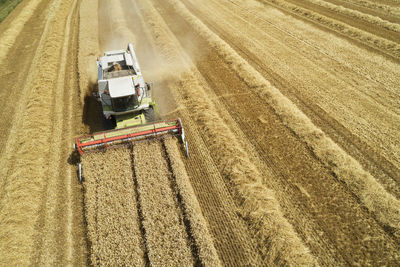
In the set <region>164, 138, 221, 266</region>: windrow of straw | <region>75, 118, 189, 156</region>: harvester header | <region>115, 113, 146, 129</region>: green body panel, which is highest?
<region>115, 113, 146, 129</region>: green body panel

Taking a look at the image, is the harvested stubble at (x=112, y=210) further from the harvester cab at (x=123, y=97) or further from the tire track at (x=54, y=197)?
the harvester cab at (x=123, y=97)

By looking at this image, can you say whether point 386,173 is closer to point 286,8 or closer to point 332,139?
point 332,139

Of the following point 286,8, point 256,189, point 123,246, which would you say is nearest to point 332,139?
point 256,189

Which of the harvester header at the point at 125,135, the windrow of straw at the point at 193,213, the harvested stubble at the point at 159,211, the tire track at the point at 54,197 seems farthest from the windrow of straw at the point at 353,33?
the tire track at the point at 54,197

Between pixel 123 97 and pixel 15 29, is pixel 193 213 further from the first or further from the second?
pixel 15 29

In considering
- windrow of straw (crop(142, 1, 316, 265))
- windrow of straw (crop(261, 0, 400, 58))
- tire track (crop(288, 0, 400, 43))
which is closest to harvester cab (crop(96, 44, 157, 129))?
windrow of straw (crop(142, 1, 316, 265))

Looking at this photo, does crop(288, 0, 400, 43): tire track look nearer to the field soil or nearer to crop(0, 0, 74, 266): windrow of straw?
the field soil
